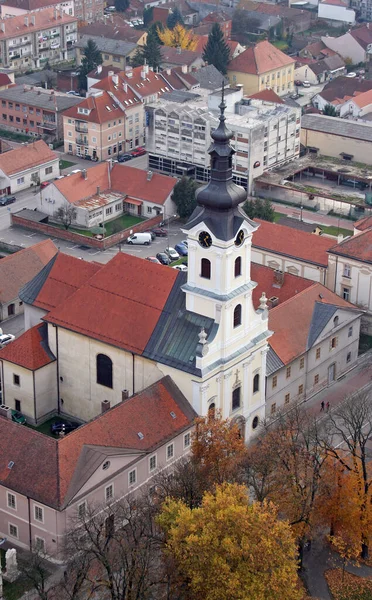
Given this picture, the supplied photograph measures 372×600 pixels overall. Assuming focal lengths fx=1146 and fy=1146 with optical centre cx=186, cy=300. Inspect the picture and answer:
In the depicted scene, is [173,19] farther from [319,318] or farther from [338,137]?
[319,318]

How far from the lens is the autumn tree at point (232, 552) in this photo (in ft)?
205

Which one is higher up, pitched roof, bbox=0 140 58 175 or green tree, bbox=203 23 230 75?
green tree, bbox=203 23 230 75

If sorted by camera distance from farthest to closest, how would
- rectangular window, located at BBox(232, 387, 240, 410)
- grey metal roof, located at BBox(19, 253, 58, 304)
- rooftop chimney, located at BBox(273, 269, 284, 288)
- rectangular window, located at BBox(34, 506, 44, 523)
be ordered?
rooftop chimney, located at BBox(273, 269, 284, 288) < grey metal roof, located at BBox(19, 253, 58, 304) < rectangular window, located at BBox(232, 387, 240, 410) < rectangular window, located at BBox(34, 506, 44, 523)

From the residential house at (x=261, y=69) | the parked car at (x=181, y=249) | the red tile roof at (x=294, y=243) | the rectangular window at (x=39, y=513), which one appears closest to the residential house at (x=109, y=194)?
the parked car at (x=181, y=249)

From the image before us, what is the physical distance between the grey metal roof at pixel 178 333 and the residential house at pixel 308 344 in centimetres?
915

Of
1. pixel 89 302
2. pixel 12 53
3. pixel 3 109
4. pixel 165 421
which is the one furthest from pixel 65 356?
pixel 12 53

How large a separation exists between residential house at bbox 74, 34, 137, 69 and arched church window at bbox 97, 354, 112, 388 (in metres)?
101

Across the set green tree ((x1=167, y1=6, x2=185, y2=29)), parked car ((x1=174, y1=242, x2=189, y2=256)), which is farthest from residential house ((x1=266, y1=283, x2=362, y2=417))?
green tree ((x1=167, y1=6, x2=185, y2=29))

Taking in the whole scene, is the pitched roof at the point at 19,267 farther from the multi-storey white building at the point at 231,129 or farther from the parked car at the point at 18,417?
the multi-storey white building at the point at 231,129

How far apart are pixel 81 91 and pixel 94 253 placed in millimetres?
53326

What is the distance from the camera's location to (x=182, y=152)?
13788 cm

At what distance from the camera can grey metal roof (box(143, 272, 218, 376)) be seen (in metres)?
78.4

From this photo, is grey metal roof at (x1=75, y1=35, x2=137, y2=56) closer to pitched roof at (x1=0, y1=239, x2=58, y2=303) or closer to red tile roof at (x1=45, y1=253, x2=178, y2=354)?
pitched roof at (x1=0, y1=239, x2=58, y2=303)

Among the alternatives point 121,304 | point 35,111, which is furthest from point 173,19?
point 121,304
